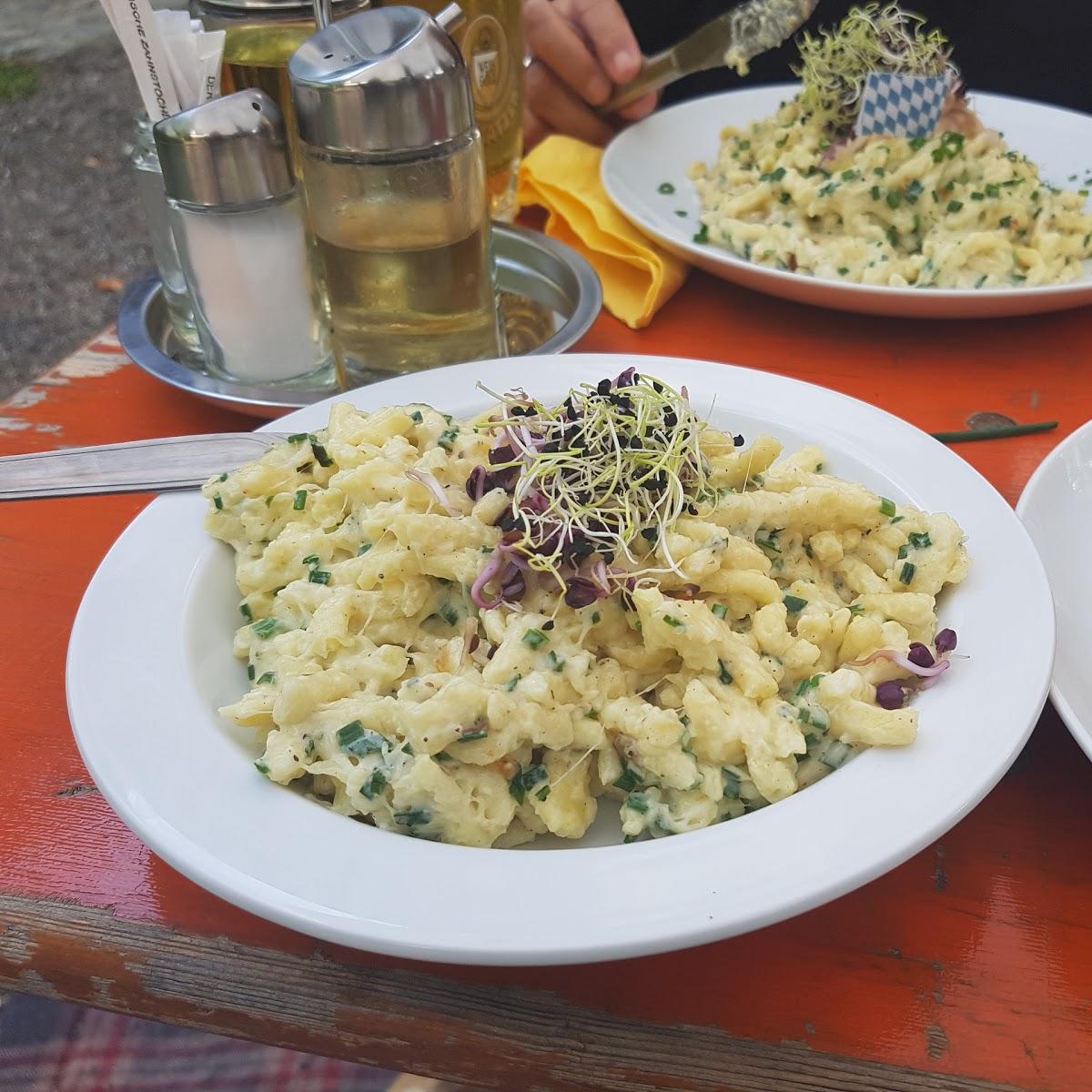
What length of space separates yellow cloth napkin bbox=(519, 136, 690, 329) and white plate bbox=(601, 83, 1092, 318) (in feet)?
0.15

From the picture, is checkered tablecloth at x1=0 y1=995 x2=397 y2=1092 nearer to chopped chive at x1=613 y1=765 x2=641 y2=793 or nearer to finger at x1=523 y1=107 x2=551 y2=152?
chopped chive at x1=613 y1=765 x2=641 y2=793

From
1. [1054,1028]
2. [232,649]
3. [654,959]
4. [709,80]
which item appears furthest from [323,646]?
[709,80]

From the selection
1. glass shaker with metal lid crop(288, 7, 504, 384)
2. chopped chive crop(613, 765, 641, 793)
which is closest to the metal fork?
glass shaker with metal lid crop(288, 7, 504, 384)

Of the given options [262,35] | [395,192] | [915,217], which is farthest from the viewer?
[915,217]

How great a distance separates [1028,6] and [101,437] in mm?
2978

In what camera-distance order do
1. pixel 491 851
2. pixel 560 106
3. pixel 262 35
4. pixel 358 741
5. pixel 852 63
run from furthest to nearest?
pixel 560 106, pixel 852 63, pixel 262 35, pixel 358 741, pixel 491 851

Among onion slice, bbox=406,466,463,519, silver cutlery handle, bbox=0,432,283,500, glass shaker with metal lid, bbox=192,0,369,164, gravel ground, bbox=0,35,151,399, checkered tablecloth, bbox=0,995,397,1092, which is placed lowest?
checkered tablecloth, bbox=0,995,397,1092

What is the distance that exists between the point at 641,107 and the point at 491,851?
7.62ft

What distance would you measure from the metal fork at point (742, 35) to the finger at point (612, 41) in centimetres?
10

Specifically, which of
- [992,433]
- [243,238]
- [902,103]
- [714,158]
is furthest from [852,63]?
[243,238]

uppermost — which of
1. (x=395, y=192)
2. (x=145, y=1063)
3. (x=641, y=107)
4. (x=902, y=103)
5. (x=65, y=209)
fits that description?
(x=395, y=192)

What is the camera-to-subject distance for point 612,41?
246 cm

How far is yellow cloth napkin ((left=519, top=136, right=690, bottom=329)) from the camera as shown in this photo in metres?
1.95

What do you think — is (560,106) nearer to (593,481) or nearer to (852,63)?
(852,63)
